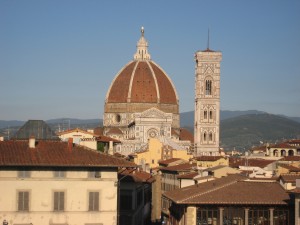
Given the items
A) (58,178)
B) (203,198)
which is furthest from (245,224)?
(58,178)

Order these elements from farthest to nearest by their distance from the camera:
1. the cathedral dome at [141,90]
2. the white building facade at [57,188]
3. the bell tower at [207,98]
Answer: the cathedral dome at [141,90] < the bell tower at [207,98] < the white building facade at [57,188]

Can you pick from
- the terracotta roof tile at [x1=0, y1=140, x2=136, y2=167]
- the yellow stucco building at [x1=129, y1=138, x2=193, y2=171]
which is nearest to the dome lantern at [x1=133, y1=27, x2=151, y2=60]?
the yellow stucco building at [x1=129, y1=138, x2=193, y2=171]

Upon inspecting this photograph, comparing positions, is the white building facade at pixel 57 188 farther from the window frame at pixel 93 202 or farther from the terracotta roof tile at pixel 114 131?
the terracotta roof tile at pixel 114 131

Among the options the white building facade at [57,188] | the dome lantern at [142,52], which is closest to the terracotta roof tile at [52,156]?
the white building facade at [57,188]

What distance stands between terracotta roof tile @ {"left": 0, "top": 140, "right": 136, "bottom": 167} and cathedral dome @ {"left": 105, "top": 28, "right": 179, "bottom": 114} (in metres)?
132

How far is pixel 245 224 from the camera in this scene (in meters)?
46.1

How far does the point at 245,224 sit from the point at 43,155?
11311 millimetres

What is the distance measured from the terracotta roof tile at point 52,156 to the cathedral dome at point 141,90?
434ft

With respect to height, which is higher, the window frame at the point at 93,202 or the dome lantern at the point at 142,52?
the dome lantern at the point at 142,52

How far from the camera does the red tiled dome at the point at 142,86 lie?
7106 inches

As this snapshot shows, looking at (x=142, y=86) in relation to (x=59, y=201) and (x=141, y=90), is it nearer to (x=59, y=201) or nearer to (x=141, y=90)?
(x=141, y=90)

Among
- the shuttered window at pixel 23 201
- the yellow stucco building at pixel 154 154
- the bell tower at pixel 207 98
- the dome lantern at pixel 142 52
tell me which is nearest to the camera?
the shuttered window at pixel 23 201

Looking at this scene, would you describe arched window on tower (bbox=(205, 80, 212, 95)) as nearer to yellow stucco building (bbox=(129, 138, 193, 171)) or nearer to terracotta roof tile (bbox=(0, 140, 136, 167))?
yellow stucco building (bbox=(129, 138, 193, 171))

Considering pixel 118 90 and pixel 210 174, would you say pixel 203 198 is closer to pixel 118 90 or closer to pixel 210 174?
pixel 210 174
